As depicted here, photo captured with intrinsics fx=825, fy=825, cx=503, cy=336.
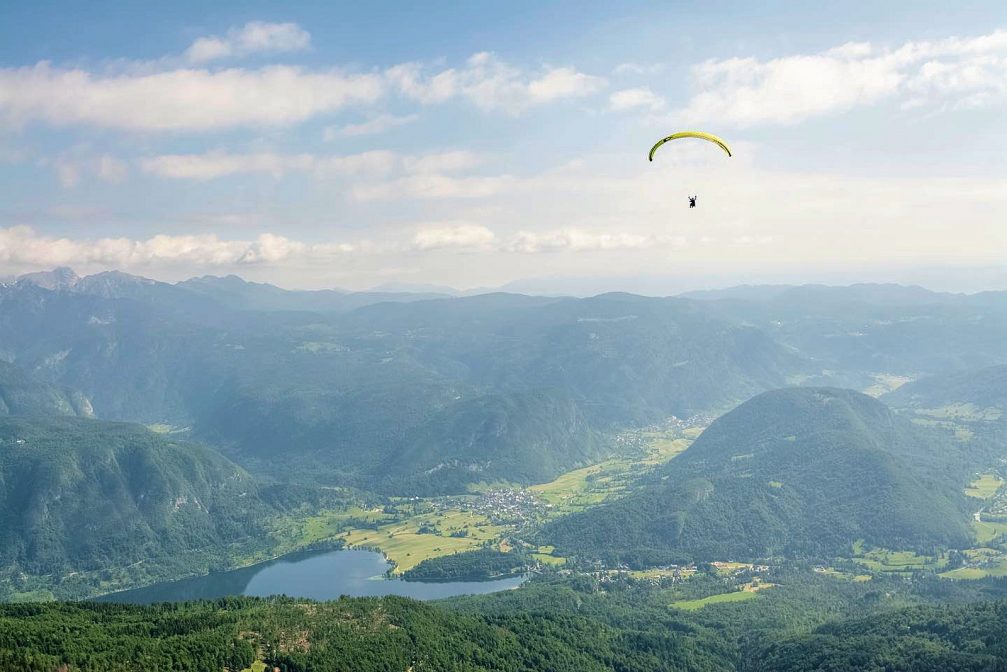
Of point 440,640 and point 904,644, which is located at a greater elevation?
point 904,644

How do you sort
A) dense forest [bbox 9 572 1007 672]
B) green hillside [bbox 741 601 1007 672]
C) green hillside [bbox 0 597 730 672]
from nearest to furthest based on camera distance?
green hillside [bbox 0 597 730 672]
dense forest [bbox 9 572 1007 672]
green hillside [bbox 741 601 1007 672]

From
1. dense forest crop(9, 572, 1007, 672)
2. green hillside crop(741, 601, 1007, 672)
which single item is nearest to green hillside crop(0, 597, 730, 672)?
dense forest crop(9, 572, 1007, 672)

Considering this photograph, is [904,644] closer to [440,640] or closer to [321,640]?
[440,640]

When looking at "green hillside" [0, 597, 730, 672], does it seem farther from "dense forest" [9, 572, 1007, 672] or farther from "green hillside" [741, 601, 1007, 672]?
"green hillside" [741, 601, 1007, 672]

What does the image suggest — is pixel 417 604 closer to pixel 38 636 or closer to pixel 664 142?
pixel 38 636

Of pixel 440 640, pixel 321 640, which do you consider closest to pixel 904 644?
pixel 440 640

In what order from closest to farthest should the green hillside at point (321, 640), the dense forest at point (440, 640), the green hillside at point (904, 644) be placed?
the green hillside at point (321, 640) < the dense forest at point (440, 640) < the green hillside at point (904, 644)

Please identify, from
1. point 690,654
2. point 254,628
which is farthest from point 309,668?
point 690,654

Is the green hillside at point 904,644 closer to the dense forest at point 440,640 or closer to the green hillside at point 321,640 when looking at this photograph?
the dense forest at point 440,640

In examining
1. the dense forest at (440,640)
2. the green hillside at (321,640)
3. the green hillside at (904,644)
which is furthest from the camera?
the green hillside at (904,644)

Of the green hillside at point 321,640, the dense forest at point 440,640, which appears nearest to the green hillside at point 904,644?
the dense forest at point 440,640

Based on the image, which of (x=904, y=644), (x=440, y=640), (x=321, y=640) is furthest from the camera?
(x=440, y=640)

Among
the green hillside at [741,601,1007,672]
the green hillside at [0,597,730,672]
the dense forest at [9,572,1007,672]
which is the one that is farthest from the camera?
the green hillside at [741,601,1007,672]
